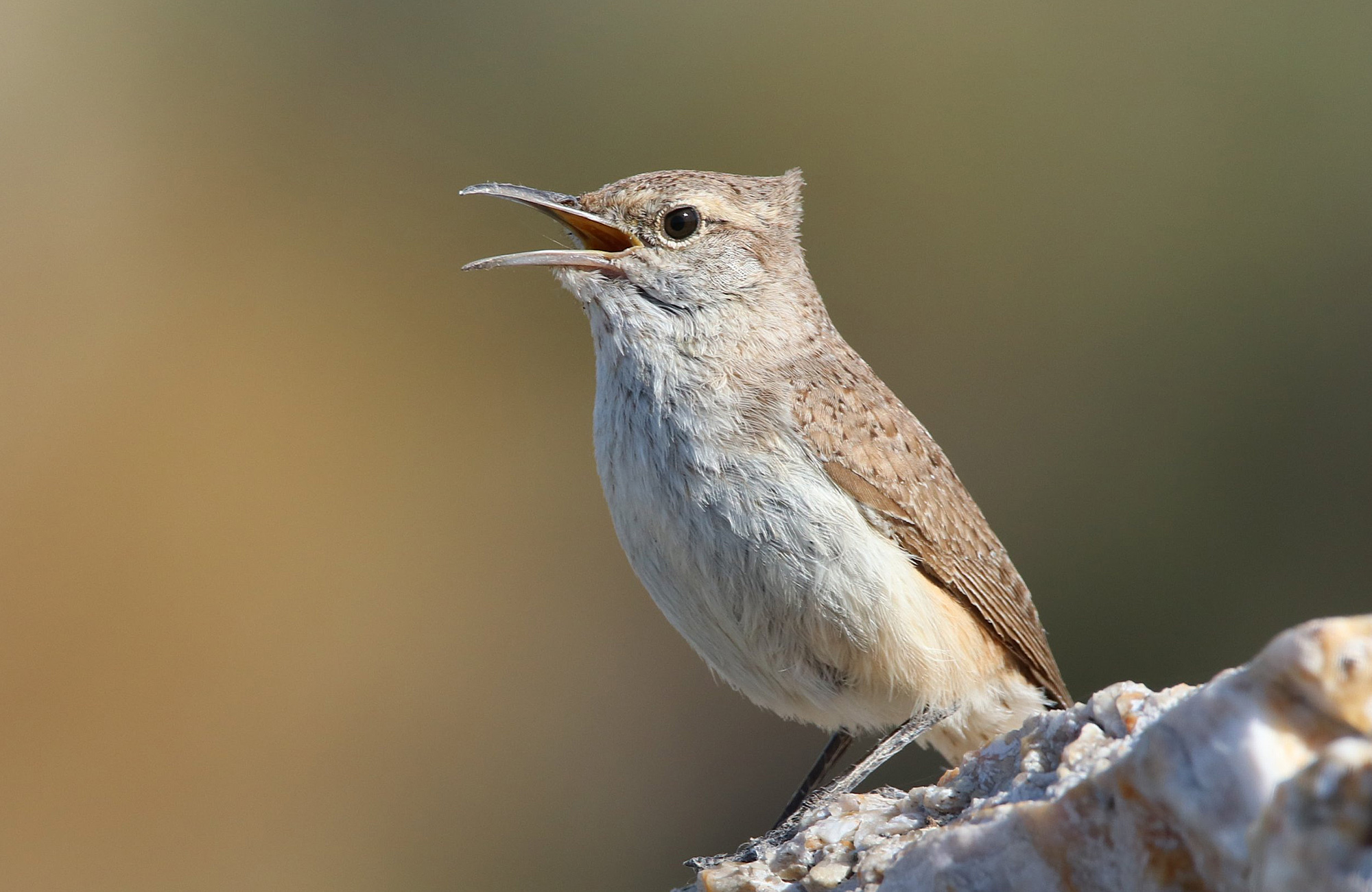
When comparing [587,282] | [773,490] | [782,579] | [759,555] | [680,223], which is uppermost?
A: [680,223]

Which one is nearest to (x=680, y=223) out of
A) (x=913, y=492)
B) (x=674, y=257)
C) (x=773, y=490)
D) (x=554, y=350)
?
(x=674, y=257)

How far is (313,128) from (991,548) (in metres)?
8.74

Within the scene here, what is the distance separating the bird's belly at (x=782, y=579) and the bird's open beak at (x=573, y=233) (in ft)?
2.36

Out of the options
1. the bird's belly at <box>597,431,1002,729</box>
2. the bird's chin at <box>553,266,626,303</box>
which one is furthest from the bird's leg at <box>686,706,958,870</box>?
the bird's chin at <box>553,266,626,303</box>

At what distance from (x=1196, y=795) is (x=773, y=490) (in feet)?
7.25

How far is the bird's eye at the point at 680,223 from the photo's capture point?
465 cm

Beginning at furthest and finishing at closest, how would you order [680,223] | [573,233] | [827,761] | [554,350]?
[554,350]
[827,761]
[573,233]
[680,223]

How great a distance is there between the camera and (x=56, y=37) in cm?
1107

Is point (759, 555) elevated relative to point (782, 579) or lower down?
elevated

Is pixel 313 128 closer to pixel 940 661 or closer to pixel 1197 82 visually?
pixel 1197 82

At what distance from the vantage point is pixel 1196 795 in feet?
6.18

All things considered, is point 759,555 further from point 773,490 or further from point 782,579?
point 773,490

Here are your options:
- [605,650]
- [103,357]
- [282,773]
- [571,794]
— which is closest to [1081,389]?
[605,650]

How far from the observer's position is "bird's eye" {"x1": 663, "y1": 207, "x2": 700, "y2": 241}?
4652mm
